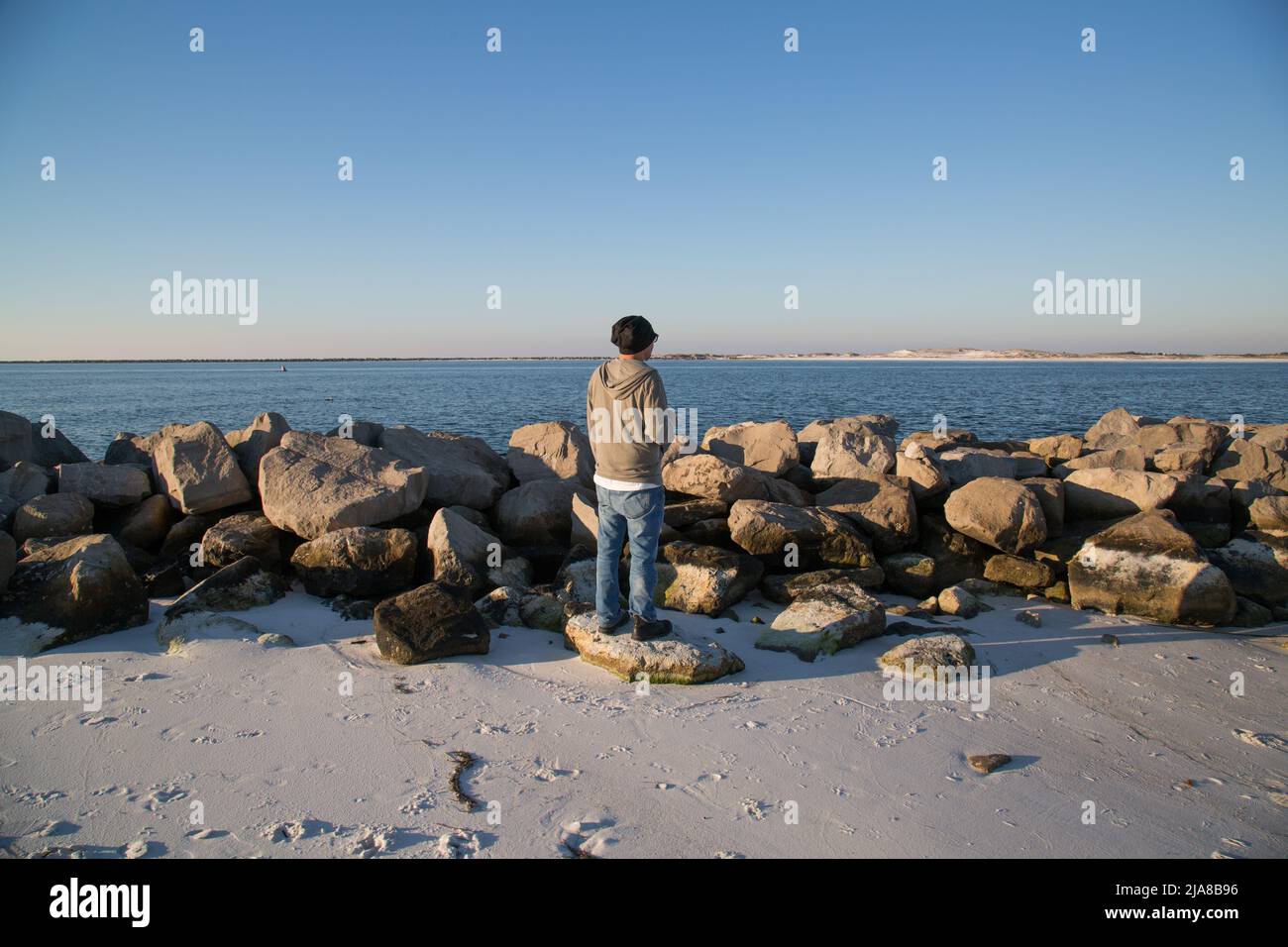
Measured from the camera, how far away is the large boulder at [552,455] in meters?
9.66

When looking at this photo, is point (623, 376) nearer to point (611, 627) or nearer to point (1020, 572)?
point (611, 627)

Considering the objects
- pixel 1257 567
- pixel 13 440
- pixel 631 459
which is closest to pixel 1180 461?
pixel 1257 567

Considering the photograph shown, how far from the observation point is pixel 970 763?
3971mm

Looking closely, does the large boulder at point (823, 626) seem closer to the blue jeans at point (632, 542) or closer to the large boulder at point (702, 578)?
the large boulder at point (702, 578)

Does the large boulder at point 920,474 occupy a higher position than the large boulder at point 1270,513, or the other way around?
the large boulder at point 920,474

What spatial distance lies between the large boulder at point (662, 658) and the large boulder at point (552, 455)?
177 inches

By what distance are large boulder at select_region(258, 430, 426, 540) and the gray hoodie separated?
331 centimetres

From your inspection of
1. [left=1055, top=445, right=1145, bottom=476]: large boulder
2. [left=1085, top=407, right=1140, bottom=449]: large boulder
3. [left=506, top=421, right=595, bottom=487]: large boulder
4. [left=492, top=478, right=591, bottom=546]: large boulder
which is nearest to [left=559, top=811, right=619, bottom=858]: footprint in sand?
[left=492, top=478, right=591, bottom=546]: large boulder

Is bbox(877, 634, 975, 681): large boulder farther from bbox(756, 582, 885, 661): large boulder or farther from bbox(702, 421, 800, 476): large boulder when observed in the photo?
bbox(702, 421, 800, 476): large boulder

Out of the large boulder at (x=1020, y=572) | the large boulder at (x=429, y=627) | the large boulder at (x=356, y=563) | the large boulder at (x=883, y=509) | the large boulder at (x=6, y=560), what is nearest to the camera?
the large boulder at (x=429, y=627)

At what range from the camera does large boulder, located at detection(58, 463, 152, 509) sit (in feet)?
25.8

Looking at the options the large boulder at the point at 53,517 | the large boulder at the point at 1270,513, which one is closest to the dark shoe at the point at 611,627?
the large boulder at the point at 53,517

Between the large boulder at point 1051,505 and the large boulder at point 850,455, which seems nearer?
the large boulder at point 1051,505
